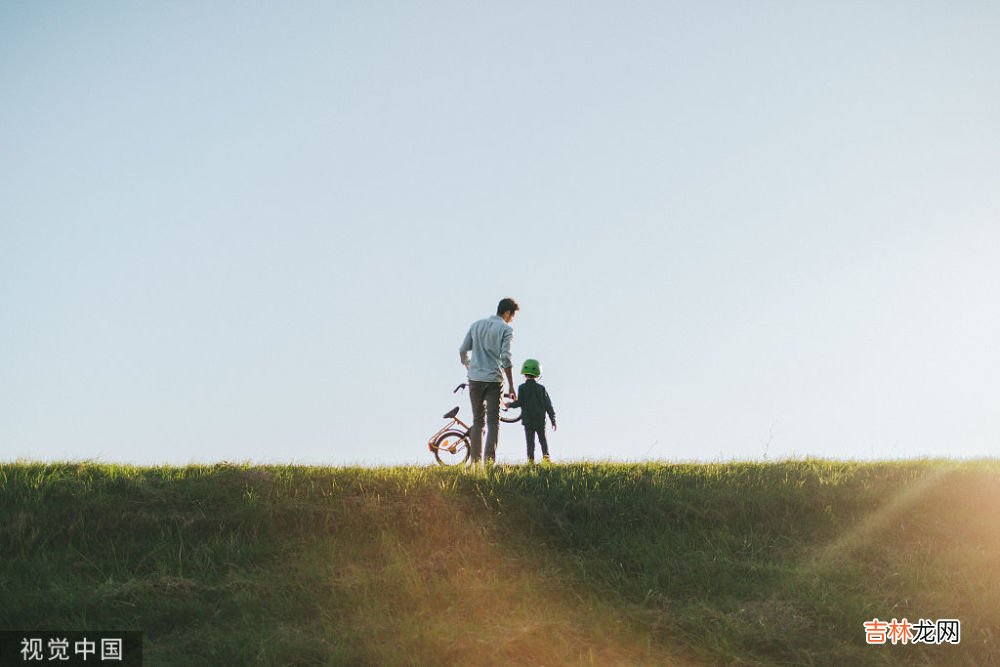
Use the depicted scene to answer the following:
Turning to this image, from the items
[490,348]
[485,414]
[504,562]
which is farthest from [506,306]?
[504,562]

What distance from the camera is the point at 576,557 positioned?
11.4 metres

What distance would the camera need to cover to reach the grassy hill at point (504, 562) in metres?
9.30

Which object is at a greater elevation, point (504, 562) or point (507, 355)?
point (507, 355)

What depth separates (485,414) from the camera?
17.0m

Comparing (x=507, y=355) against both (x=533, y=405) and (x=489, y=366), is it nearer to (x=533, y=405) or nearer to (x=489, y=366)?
(x=489, y=366)

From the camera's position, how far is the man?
16.5 meters

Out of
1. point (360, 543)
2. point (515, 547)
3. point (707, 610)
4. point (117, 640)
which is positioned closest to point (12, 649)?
point (117, 640)

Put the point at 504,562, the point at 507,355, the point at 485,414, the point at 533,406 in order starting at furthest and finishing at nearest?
the point at 533,406 → the point at 485,414 → the point at 507,355 → the point at 504,562

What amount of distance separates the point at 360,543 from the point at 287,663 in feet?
9.82

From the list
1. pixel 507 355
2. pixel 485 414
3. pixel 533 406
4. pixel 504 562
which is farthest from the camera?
pixel 533 406

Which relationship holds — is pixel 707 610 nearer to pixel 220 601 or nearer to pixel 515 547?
pixel 515 547

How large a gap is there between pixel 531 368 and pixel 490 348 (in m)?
2.17

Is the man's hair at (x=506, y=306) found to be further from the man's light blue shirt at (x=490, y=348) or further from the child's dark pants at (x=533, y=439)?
the child's dark pants at (x=533, y=439)

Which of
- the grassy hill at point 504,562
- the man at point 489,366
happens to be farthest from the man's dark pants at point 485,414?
the grassy hill at point 504,562
